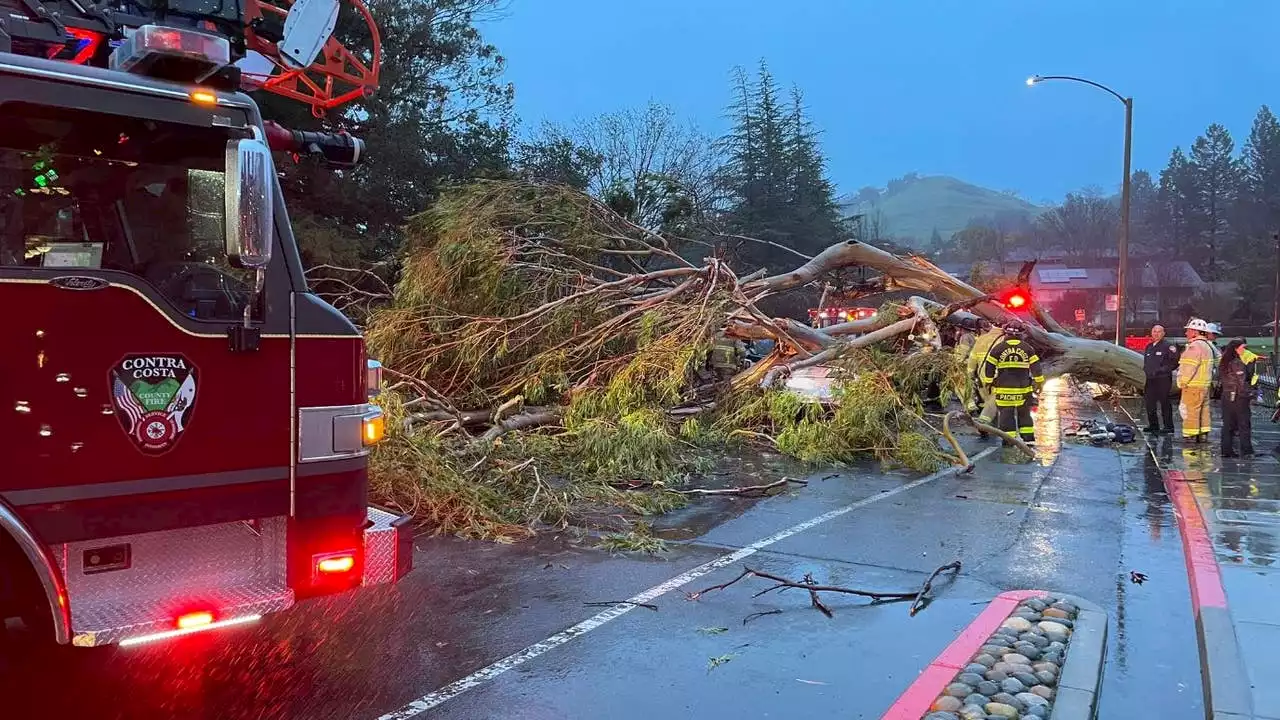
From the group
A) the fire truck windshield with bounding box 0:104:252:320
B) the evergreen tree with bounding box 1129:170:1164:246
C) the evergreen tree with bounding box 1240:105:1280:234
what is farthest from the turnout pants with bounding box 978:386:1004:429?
the evergreen tree with bounding box 1129:170:1164:246

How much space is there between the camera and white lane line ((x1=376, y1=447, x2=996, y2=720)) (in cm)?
372

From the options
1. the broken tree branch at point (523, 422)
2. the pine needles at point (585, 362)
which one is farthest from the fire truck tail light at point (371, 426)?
the broken tree branch at point (523, 422)

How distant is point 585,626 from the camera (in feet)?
15.3

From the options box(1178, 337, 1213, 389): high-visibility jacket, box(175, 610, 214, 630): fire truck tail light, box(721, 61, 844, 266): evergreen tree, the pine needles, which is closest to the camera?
box(175, 610, 214, 630): fire truck tail light

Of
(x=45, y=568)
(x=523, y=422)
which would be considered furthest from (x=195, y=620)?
(x=523, y=422)

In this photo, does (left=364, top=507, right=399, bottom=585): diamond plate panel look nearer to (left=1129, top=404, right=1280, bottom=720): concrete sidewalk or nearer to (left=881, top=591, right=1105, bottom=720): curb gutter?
(left=881, top=591, right=1105, bottom=720): curb gutter

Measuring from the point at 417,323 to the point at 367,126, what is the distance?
8239 millimetres

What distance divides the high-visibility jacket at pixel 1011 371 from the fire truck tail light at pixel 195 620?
9948 millimetres

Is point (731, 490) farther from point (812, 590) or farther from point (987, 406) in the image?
point (987, 406)

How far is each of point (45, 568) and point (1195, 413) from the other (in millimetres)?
12538

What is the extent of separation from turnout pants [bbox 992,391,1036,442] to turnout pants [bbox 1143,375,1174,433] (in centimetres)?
272

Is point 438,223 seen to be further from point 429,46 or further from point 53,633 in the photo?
point 429,46

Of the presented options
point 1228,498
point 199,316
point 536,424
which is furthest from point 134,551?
point 1228,498

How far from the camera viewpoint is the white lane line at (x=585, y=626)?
372 centimetres
